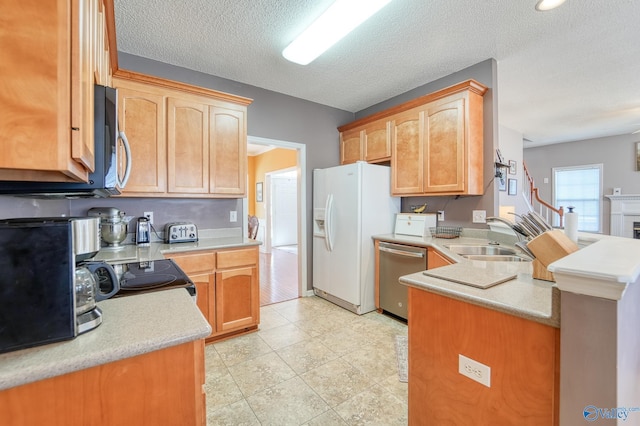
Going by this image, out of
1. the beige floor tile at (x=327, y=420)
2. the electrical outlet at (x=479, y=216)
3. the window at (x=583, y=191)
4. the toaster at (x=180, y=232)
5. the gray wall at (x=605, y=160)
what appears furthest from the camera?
the window at (x=583, y=191)

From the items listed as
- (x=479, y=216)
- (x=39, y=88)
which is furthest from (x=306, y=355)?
(x=39, y=88)

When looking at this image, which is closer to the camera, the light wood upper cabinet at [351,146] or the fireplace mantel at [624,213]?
the light wood upper cabinet at [351,146]

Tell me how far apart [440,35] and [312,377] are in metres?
2.86

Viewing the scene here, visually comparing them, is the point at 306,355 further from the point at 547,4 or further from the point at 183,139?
the point at 547,4

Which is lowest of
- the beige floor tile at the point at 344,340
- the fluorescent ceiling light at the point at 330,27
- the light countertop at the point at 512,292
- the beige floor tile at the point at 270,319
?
the beige floor tile at the point at 344,340

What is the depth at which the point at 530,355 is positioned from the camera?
0.95 m

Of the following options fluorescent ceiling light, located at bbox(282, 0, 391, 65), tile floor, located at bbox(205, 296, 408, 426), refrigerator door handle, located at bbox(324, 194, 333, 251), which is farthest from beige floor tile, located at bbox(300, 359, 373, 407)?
fluorescent ceiling light, located at bbox(282, 0, 391, 65)

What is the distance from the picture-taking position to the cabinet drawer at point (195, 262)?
2297 millimetres

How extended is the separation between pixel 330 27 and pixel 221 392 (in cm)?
265

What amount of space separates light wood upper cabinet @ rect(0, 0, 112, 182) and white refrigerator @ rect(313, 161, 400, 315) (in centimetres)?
263

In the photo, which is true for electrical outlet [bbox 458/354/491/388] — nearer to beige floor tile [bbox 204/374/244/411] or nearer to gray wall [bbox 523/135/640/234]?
beige floor tile [bbox 204/374/244/411]

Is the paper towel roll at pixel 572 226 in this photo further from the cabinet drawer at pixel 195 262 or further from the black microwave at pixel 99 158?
the cabinet drawer at pixel 195 262

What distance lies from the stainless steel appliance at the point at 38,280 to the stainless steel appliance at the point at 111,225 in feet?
5.98

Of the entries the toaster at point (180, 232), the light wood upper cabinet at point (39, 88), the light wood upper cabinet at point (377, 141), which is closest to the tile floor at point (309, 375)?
the toaster at point (180, 232)
